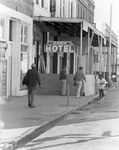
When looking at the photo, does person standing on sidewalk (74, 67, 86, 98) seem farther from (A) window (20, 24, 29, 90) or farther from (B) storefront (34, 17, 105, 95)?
(A) window (20, 24, 29, 90)

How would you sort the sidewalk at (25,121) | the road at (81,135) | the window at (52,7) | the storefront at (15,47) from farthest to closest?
1. the window at (52,7)
2. the storefront at (15,47)
3. the sidewalk at (25,121)
4. the road at (81,135)

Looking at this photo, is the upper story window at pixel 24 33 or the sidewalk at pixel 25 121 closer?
the sidewalk at pixel 25 121

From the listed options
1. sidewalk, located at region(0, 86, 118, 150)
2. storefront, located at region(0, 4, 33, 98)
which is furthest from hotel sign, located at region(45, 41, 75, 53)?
sidewalk, located at region(0, 86, 118, 150)

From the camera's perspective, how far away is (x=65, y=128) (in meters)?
11.7

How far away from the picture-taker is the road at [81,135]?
885 cm

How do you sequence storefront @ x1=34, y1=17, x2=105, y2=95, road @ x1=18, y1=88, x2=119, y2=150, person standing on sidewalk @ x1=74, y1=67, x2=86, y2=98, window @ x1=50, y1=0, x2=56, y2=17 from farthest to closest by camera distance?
window @ x1=50, y1=0, x2=56, y2=17
storefront @ x1=34, y1=17, x2=105, y2=95
person standing on sidewalk @ x1=74, y1=67, x2=86, y2=98
road @ x1=18, y1=88, x2=119, y2=150

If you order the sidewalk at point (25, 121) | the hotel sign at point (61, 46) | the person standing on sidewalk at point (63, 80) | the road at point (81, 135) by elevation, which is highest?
the hotel sign at point (61, 46)

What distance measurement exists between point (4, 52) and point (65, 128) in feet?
28.0

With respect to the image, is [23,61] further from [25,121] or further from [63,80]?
[25,121]

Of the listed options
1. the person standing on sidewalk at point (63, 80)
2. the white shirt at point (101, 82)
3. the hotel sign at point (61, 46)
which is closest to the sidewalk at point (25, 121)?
the white shirt at point (101, 82)

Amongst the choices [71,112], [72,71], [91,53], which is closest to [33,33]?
[71,112]

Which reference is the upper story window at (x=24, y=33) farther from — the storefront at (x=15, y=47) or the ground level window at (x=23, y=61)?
the ground level window at (x=23, y=61)

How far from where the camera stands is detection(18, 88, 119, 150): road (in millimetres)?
8852

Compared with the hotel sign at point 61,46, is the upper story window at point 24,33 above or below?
above
